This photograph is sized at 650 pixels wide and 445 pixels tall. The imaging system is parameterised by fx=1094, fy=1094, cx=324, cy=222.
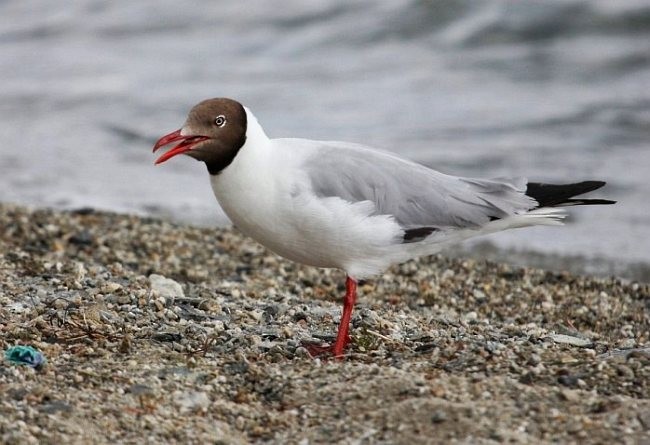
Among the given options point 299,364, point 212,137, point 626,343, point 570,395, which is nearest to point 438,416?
point 570,395

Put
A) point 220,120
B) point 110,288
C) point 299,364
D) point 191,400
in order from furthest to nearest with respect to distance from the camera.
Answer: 1. point 110,288
2. point 220,120
3. point 299,364
4. point 191,400

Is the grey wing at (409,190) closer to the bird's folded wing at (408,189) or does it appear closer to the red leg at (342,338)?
the bird's folded wing at (408,189)

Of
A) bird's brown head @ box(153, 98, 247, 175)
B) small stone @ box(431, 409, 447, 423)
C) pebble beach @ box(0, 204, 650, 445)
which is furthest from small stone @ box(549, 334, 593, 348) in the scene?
bird's brown head @ box(153, 98, 247, 175)

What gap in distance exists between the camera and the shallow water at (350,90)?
11.0 m

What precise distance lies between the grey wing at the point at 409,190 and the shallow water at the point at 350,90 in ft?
12.2

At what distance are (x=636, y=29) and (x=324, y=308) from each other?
10.2 metres

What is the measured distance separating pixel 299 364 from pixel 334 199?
79 cm

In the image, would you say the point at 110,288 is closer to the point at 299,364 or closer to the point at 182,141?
the point at 182,141

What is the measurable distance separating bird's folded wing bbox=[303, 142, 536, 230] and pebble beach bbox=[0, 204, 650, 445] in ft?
1.97

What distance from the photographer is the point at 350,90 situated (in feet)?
47.0

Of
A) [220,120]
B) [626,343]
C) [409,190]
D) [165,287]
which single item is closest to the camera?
[220,120]

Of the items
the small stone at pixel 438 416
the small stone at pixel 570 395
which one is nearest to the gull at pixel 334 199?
the small stone at pixel 438 416

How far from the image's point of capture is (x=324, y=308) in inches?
246

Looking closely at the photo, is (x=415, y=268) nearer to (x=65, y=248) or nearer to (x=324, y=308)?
(x=324, y=308)
